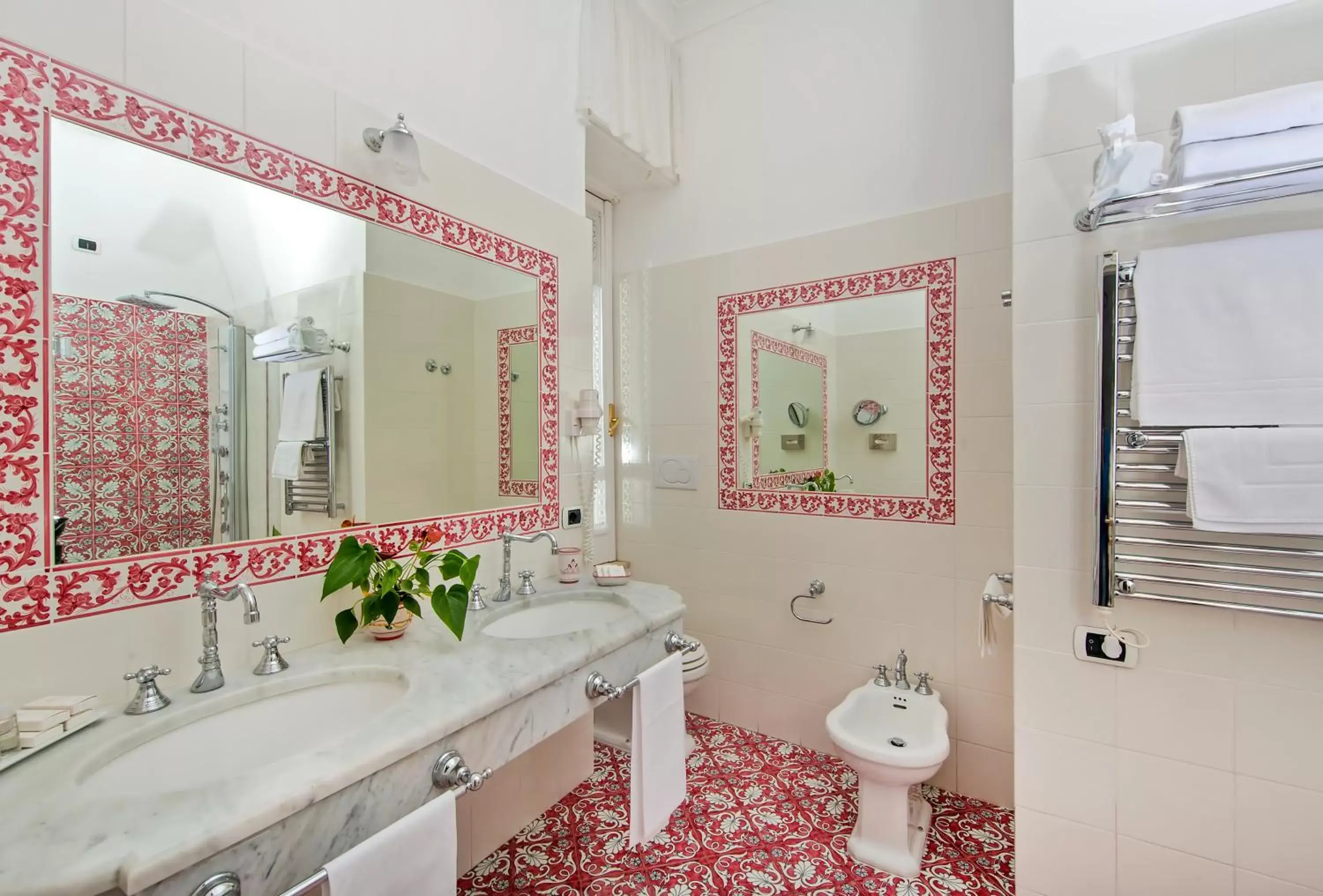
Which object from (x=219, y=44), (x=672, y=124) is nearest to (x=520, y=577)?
(x=219, y=44)

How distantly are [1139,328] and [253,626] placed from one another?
202 centimetres

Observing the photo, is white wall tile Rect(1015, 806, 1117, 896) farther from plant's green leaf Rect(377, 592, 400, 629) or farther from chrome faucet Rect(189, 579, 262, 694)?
chrome faucet Rect(189, 579, 262, 694)

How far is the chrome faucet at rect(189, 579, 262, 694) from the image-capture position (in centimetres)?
110

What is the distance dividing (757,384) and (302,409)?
1.74 meters

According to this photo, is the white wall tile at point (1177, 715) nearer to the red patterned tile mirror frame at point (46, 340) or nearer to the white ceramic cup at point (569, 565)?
the white ceramic cup at point (569, 565)

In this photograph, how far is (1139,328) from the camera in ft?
3.94

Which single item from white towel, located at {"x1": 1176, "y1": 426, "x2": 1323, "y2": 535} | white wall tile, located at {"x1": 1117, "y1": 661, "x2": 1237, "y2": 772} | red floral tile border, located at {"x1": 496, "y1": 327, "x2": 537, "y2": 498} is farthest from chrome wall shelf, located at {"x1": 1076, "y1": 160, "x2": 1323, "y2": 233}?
red floral tile border, located at {"x1": 496, "y1": 327, "x2": 537, "y2": 498}

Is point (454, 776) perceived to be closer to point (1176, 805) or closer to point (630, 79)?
point (1176, 805)

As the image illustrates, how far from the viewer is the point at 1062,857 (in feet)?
4.43

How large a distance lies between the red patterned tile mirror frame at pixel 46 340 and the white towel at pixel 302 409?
25cm

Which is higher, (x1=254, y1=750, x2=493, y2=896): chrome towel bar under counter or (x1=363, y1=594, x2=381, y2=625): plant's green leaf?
(x1=363, y1=594, x2=381, y2=625): plant's green leaf

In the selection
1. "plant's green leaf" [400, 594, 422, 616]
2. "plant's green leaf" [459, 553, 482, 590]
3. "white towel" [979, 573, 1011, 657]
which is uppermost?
"plant's green leaf" [459, 553, 482, 590]

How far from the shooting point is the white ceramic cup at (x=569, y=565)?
194 cm

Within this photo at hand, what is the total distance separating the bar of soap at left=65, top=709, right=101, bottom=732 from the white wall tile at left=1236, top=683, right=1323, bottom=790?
2.18 m
